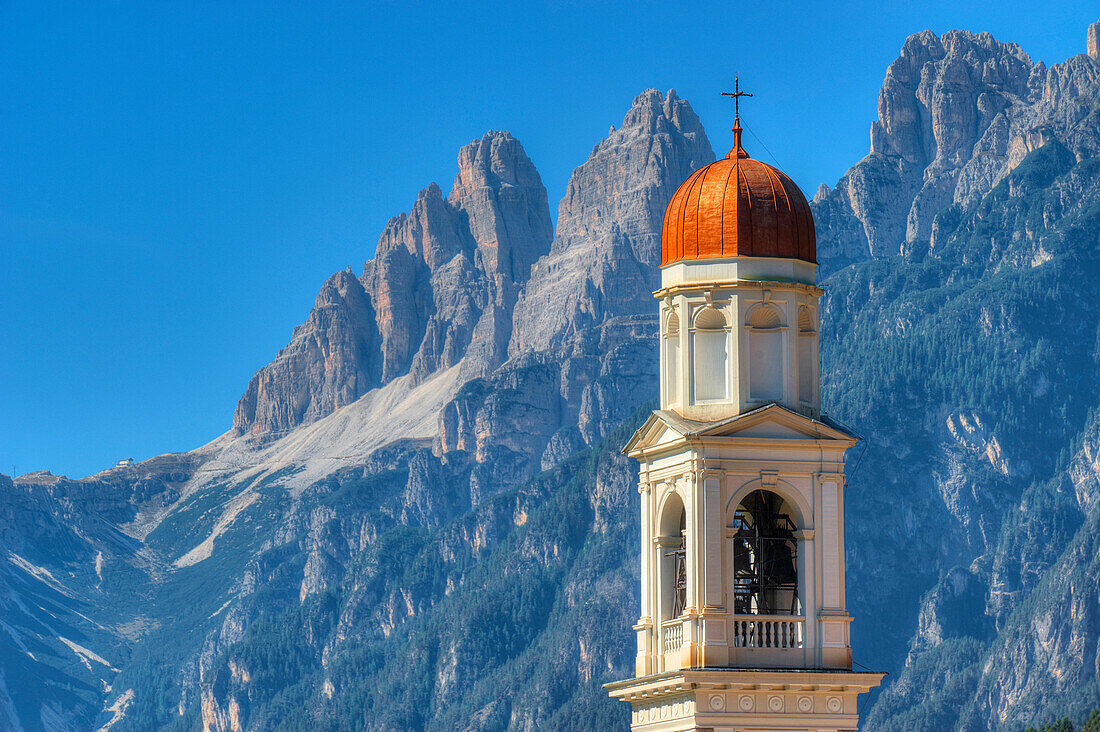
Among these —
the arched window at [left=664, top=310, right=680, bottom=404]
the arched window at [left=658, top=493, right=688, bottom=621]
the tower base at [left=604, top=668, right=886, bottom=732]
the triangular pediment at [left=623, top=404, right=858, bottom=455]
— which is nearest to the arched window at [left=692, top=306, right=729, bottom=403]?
the arched window at [left=664, top=310, right=680, bottom=404]

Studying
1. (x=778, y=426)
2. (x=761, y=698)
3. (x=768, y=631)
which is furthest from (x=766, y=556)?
(x=761, y=698)

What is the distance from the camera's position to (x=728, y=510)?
6372 centimetres

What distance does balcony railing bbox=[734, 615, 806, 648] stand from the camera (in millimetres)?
63594

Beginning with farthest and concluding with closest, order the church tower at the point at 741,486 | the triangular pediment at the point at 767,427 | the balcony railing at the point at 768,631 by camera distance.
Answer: the triangular pediment at the point at 767,427 → the balcony railing at the point at 768,631 → the church tower at the point at 741,486

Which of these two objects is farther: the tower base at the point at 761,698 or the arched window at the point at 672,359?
the arched window at the point at 672,359

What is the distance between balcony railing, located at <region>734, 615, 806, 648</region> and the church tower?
5cm

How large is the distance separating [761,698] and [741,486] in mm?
5264

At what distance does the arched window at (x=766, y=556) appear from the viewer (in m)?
66.2

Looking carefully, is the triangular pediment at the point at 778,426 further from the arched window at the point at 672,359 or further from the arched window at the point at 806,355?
the arched window at the point at 672,359

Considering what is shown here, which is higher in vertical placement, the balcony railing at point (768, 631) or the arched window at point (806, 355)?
the arched window at point (806, 355)

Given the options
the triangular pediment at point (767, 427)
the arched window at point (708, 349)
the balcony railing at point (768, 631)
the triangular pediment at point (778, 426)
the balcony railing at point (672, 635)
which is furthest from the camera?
the arched window at point (708, 349)

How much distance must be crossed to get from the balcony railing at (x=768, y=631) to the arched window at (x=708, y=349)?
5.93m

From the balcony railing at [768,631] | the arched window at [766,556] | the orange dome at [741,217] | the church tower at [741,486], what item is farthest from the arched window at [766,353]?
the balcony railing at [768,631]

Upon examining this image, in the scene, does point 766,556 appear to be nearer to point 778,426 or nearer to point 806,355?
point 778,426
